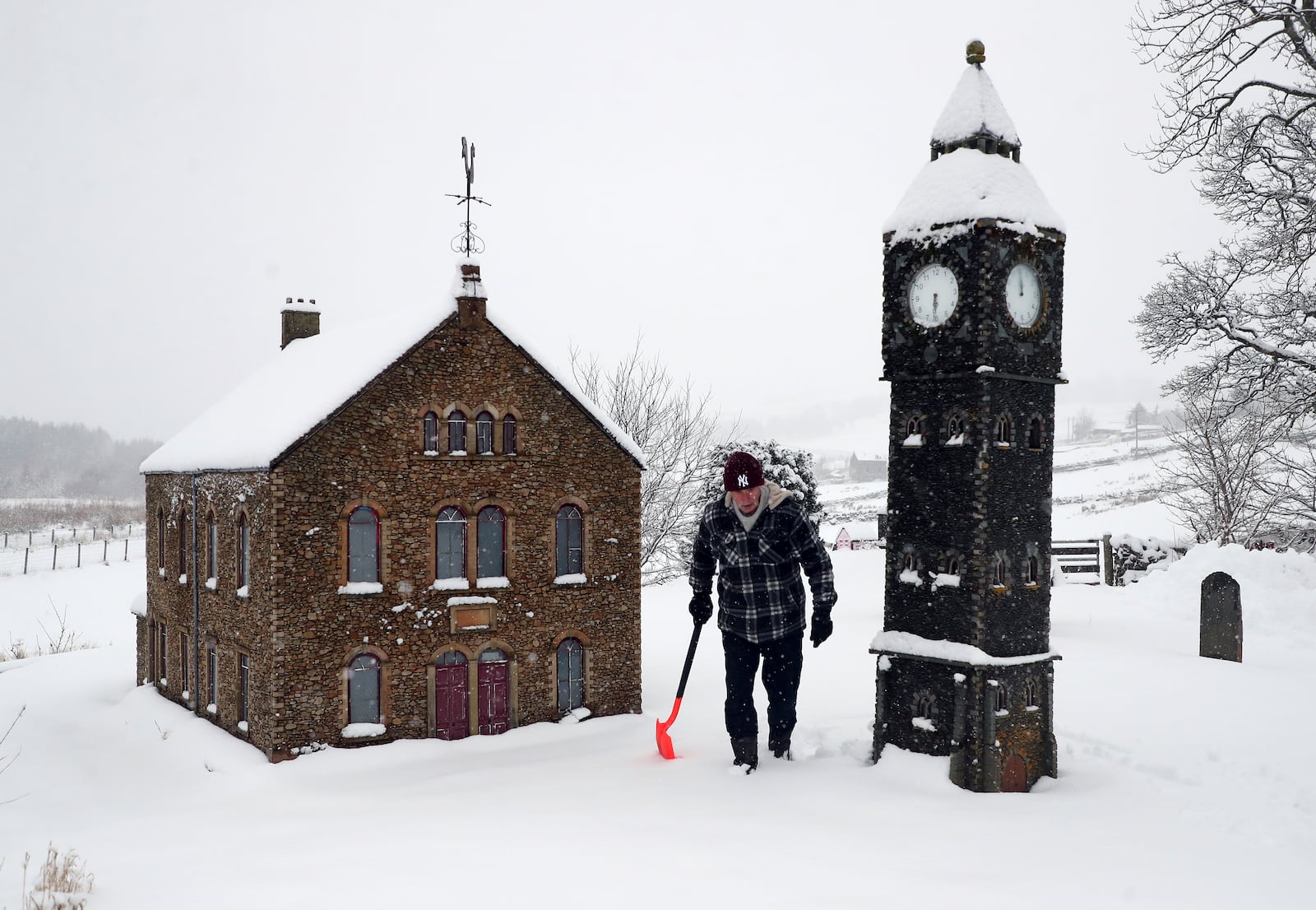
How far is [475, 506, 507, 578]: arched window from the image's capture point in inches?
521

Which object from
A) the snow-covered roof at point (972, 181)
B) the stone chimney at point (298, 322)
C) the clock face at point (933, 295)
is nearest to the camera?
→ the snow-covered roof at point (972, 181)

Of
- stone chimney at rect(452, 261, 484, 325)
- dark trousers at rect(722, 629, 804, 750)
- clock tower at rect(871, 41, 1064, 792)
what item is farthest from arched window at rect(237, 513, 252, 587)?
clock tower at rect(871, 41, 1064, 792)

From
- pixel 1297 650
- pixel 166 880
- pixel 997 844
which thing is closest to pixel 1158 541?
pixel 1297 650

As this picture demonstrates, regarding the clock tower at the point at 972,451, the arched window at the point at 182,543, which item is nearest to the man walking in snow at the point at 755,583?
the clock tower at the point at 972,451

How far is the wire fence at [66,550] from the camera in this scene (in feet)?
133

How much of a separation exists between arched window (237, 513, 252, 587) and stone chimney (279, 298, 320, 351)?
22.4ft

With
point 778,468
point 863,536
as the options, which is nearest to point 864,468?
point 863,536

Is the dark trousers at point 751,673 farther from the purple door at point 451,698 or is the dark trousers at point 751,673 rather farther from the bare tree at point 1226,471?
the bare tree at point 1226,471

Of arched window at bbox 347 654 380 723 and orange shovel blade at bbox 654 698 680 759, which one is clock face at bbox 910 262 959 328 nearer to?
orange shovel blade at bbox 654 698 680 759

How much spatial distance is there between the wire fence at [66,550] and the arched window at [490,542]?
3236 cm

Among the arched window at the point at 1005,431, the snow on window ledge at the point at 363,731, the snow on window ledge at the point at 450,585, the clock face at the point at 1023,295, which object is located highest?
the clock face at the point at 1023,295

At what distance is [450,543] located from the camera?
13070mm

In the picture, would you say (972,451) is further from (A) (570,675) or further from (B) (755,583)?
(A) (570,675)

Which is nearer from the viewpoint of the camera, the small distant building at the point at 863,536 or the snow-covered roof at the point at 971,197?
the snow-covered roof at the point at 971,197
